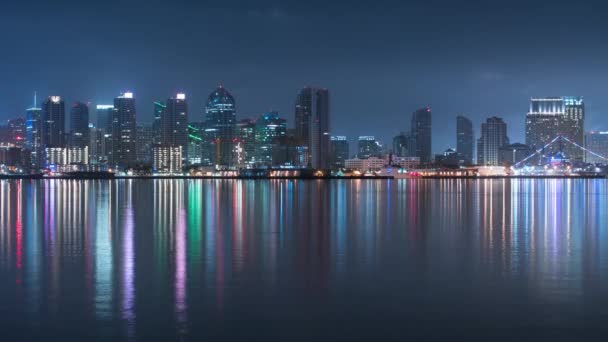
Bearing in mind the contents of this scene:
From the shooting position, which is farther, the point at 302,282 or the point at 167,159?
the point at 167,159

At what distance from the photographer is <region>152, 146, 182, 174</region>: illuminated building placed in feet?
572

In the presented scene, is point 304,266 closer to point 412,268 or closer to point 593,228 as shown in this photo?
point 412,268

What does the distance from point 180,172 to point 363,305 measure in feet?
545

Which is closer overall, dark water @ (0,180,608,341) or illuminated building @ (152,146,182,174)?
dark water @ (0,180,608,341)

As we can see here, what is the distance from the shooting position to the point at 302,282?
1189cm

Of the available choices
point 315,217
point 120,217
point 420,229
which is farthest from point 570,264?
point 120,217

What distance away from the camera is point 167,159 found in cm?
17800

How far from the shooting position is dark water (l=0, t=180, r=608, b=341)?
29.0ft

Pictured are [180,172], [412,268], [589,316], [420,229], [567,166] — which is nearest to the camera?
[589,316]

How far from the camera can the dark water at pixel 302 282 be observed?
8.83 metres

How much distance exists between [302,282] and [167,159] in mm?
170120

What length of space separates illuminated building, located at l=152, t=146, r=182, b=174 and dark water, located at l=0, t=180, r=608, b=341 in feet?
507

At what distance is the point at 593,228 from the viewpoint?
21.9 m

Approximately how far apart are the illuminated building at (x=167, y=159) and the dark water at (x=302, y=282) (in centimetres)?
15450
